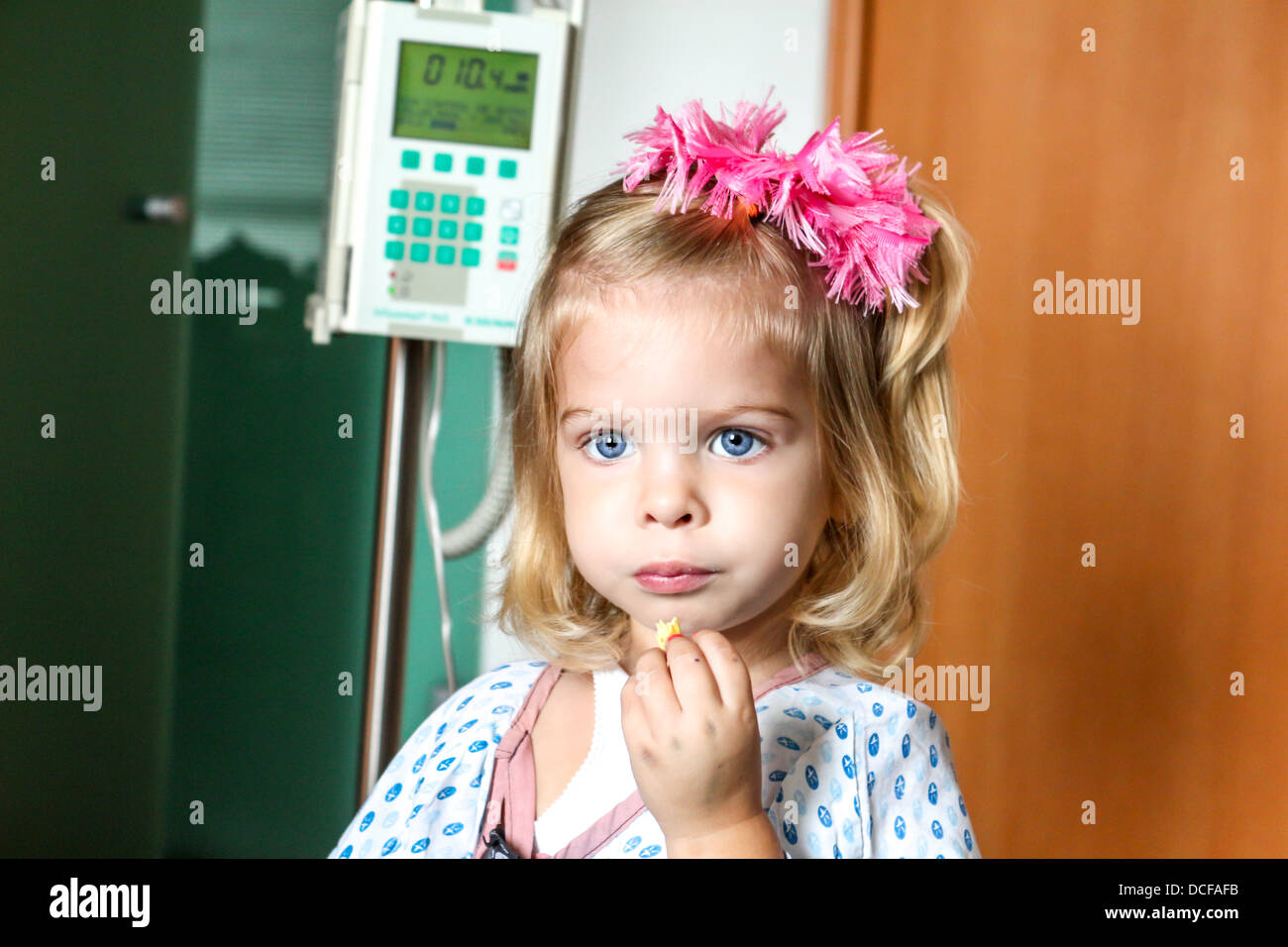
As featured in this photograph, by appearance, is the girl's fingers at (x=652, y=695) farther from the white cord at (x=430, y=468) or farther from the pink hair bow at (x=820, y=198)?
the white cord at (x=430, y=468)

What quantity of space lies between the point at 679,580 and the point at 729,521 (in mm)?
48

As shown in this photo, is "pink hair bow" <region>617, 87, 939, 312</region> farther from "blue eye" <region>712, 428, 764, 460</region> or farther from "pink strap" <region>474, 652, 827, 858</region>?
"pink strap" <region>474, 652, 827, 858</region>

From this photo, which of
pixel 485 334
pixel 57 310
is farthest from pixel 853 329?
pixel 57 310

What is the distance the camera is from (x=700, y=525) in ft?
2.35

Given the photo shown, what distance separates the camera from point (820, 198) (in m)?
0.81

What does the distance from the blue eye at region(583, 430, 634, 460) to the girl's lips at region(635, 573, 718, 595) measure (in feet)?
0.27

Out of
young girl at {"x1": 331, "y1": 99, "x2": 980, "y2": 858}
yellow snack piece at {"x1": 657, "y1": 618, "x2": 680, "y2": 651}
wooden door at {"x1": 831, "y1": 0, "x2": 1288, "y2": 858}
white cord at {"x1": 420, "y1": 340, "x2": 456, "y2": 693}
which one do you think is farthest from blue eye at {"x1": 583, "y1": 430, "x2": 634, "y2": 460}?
wooden door at {"x1": 831, "y1": 0, "x2": 1288, "y2": 858}

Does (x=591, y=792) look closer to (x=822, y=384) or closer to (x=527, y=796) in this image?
(x=527, y=796)

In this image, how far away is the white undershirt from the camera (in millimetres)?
763

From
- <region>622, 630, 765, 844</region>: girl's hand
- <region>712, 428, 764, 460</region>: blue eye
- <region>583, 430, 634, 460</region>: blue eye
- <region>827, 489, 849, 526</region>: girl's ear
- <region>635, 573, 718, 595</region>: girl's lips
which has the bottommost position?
<region>622, 630, 765, 844</region>: girl's hand

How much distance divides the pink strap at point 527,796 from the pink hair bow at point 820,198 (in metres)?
0.27

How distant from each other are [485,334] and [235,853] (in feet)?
2.88
